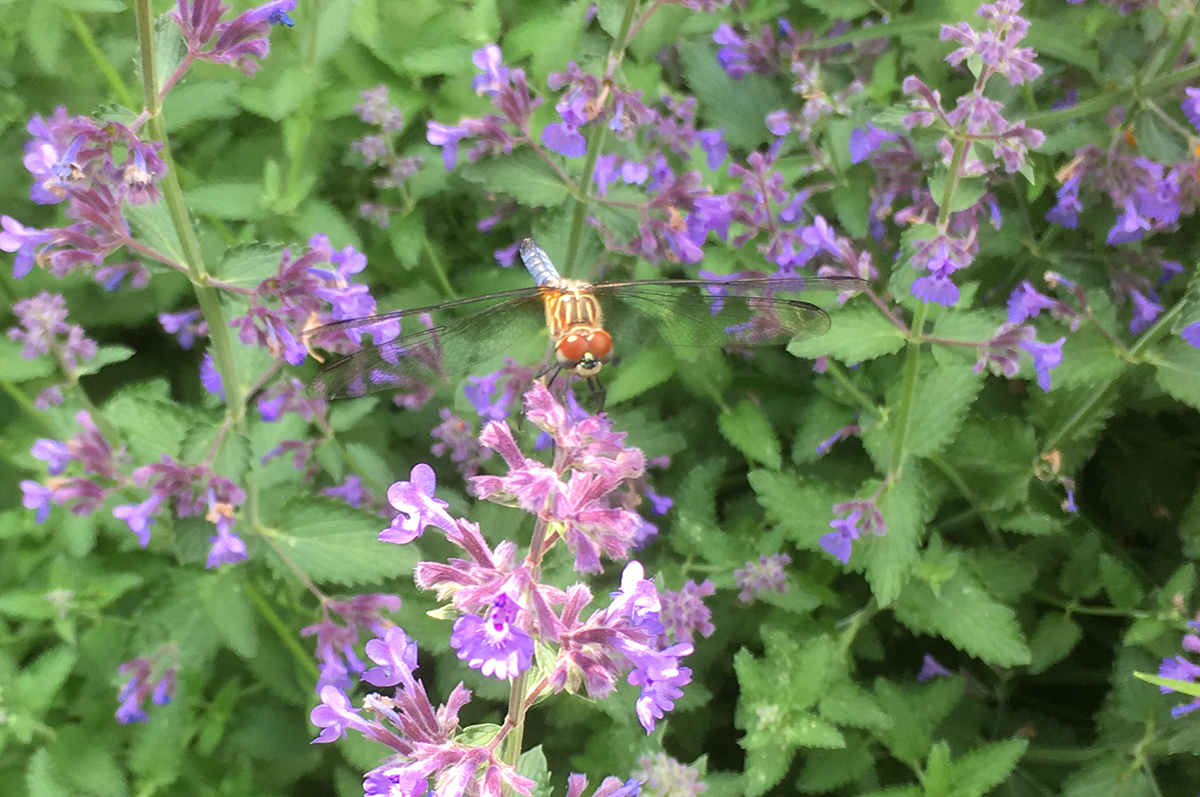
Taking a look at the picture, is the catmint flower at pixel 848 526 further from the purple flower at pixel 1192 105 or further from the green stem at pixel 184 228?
the green stem at pixel 184 228

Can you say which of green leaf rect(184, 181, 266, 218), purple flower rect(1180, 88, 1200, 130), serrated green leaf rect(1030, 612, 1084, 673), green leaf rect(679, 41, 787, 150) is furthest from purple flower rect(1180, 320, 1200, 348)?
green leaf rect(184, 181, 266, 218)

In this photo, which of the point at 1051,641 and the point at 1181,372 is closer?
the point at 1181,372

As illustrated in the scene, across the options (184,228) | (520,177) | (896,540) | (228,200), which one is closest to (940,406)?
(896,540)

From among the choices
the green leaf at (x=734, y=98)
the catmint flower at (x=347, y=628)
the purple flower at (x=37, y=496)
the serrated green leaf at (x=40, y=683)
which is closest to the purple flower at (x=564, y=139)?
the green leaf at (x=734, y=98)

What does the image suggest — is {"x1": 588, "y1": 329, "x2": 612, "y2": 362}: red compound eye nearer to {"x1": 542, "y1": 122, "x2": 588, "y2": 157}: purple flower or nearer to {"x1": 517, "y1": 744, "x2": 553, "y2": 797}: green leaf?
{"x1": 542, "y1": 122, "x2": 588, "y2": 157}: purple flower

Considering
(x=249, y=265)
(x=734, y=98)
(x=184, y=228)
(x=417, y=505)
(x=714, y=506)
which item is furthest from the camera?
(x=734, y=98)

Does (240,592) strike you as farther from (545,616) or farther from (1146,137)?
(1146,137)

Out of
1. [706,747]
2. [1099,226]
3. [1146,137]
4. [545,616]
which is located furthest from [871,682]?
[545,616]

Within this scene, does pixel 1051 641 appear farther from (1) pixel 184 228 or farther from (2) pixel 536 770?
(1) pixel 184 228
